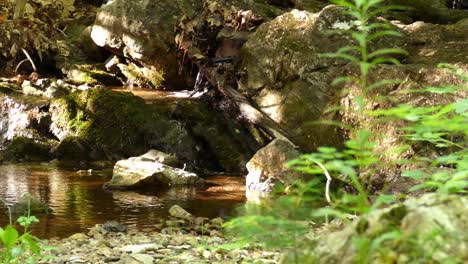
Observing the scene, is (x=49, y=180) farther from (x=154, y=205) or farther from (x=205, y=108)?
(x=205, y=108)

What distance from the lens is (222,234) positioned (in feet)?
16.5

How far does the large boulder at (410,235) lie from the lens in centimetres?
120

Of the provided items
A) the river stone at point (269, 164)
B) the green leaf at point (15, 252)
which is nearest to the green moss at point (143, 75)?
the river stone at point (269, 164)

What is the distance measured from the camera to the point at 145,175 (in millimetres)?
7754

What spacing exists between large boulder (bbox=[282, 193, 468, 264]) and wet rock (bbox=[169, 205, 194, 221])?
4437 millimetres

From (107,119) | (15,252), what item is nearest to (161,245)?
(15,252)

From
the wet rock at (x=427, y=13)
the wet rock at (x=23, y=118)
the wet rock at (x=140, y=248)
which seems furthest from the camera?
the wet rock at (x=427, y=13)

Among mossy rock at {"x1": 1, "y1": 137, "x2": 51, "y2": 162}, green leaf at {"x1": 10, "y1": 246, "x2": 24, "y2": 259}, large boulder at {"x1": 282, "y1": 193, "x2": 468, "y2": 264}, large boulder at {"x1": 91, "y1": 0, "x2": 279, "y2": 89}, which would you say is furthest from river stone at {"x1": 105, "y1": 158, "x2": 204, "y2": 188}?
large boulder at {"x1": 282, "y1": 193, "x2": 468, "y2": 264}

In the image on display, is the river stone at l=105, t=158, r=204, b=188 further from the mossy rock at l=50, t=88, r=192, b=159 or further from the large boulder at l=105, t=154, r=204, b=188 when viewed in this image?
the mossy rock at l=50, t=88, r=192, b=159

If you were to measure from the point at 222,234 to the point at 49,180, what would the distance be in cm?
387

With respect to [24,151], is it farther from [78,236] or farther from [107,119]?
[78,236]

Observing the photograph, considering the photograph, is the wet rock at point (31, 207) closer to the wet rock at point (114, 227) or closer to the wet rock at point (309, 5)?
the wet rock at point (114, 227)

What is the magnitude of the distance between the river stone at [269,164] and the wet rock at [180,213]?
5.81 ft

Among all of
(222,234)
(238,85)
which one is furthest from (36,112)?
(222,234)
